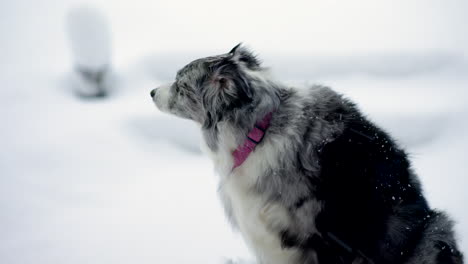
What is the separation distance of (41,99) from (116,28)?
2.84 meters

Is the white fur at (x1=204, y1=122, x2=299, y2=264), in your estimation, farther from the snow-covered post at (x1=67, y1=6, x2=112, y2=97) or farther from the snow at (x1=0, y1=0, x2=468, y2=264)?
the snow-covered post at (x1=67, y1=6, x2=112, y2=97)

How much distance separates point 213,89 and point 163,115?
2848 millimetres

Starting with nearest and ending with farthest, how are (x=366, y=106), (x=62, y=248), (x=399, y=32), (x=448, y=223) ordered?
(x=448, y=223) < (x=62, y=248) < (x=366, y=106) < (x=399, y=32)

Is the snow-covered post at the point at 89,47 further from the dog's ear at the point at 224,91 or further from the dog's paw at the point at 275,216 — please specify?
the dog's paw at the point at 275,216

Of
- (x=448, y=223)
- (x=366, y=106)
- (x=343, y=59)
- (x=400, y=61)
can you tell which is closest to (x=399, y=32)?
(x=400, y=61)

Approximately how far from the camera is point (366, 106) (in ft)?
14.7

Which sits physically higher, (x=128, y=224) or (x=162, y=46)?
(x=162, y=46)

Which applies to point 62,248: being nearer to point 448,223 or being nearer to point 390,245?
point 390,245

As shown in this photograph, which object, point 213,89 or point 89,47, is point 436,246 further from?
point 89,47

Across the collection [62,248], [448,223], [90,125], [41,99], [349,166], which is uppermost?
[41,99]

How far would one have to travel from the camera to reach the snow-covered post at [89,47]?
4785 mm

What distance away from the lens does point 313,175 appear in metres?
1.67

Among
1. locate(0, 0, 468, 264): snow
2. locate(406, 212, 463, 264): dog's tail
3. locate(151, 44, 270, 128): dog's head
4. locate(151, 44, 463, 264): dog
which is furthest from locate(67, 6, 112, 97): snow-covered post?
locate(406, 212, 463, 264): dog's tail

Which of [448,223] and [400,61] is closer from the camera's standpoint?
[448,223]
